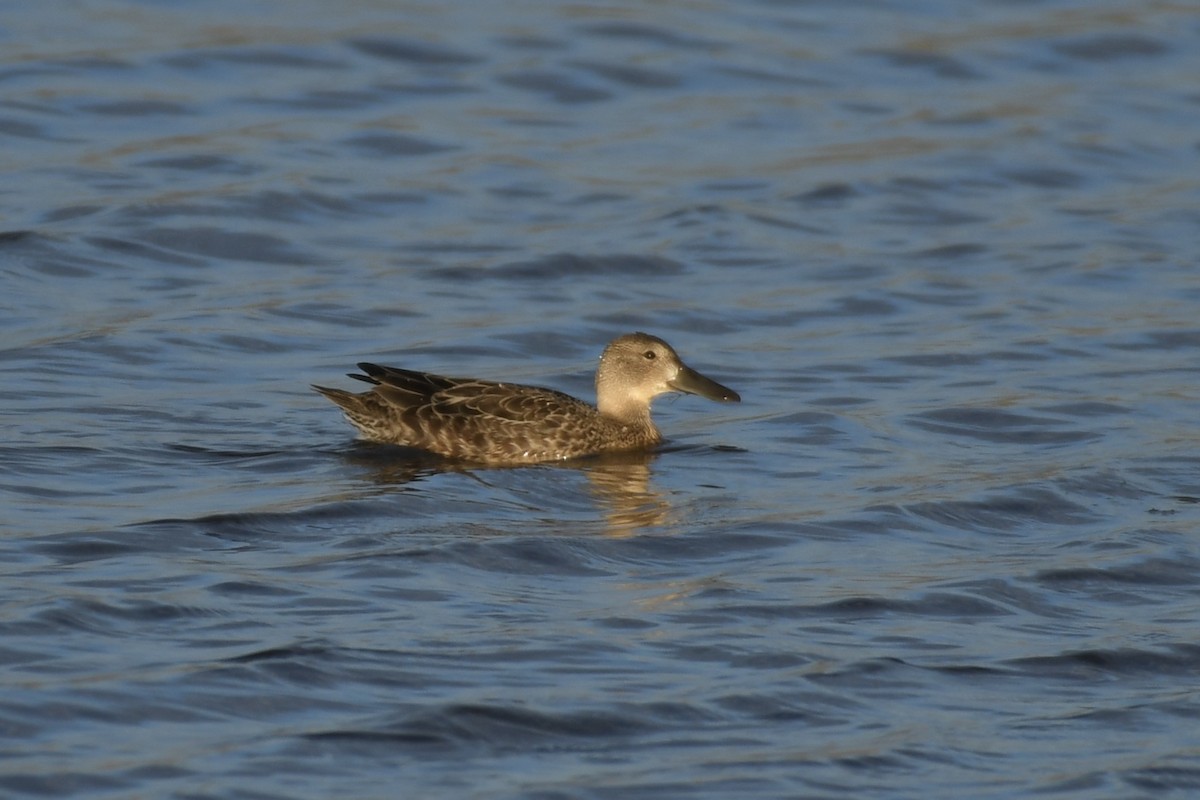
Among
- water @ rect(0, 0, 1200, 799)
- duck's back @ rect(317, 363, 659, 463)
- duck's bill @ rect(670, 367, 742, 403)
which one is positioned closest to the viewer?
water @ rect(0, 0, 1200, 799)

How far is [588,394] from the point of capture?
43.0 feet

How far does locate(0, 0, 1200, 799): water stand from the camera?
719 cm

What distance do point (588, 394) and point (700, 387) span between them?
1459mm

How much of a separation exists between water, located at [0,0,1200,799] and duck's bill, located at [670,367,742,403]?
0.27m

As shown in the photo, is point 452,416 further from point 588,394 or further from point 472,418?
point 588,394

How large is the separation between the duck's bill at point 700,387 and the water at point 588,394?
0.27 m

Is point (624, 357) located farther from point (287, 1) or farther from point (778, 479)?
point (287, 1)

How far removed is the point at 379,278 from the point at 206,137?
11.9 feet

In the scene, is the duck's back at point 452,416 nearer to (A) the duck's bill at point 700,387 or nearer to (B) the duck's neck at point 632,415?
(B) the duck's neck at point 632,415

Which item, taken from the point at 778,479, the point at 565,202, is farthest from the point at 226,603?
the point at 565,202

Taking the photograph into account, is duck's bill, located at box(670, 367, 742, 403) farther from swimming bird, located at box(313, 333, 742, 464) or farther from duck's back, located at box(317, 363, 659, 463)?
duck's back, located at box(317, 363, 659, 463)

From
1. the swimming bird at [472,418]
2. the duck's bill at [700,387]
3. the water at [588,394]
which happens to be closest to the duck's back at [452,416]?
the swimming bird at [472,418]

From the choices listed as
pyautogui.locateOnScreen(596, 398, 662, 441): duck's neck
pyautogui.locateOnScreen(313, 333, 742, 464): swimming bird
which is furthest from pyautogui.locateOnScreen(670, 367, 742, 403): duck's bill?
pyautogui.locateOnScreen(596, 398, 662, 441): duck's neck

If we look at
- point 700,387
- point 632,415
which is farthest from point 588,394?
point 700,387
